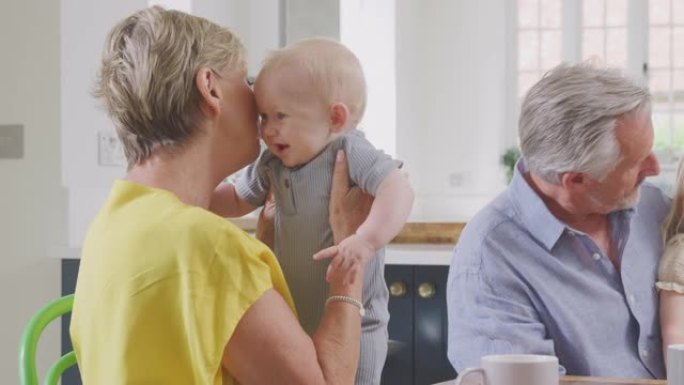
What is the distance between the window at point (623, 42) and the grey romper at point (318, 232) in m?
6.42

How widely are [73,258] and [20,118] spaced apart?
0.40 meters

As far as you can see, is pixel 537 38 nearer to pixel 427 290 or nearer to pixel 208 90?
pixel 427 290

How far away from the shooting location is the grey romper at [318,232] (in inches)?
59.5

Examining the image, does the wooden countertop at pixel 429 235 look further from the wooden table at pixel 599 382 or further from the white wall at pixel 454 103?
the white wall at pixel 454 103

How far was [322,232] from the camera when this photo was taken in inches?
59.8

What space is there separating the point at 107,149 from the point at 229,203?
1600 mm

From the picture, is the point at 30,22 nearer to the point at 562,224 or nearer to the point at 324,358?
the point at 562,224

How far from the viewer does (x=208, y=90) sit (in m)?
1.34

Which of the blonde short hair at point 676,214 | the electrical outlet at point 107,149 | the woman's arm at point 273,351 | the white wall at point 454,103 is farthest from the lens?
the white wall at point 454,103

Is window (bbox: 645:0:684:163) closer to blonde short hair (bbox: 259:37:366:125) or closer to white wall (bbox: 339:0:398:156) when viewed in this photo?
white wall (bbox: 339:0:398:156)

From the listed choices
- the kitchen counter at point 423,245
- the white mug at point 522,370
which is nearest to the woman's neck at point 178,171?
the white mug at point 522,370

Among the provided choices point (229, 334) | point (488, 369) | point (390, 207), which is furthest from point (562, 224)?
point (229, 334)

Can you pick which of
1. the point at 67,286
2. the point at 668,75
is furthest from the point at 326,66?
the point at 668,75

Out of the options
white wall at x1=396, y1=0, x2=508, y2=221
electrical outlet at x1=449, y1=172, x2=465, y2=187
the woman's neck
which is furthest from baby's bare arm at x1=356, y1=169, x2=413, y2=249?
electrical outlet at x1=449, y1=172, x2=465, y2=187
